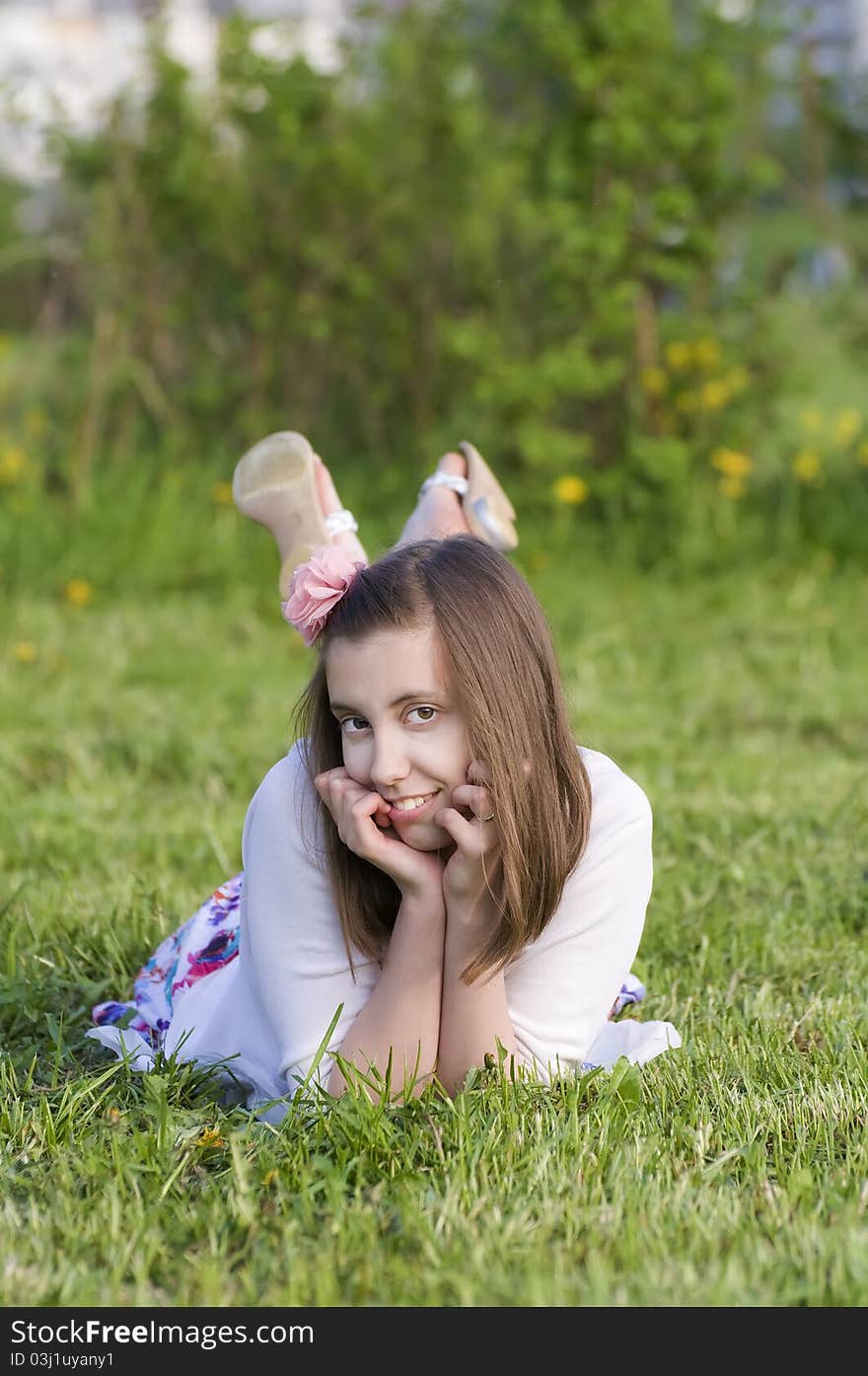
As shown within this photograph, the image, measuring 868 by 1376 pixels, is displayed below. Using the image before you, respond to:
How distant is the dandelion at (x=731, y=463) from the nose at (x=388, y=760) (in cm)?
426

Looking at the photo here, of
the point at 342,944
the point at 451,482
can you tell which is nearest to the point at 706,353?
the point at 451,482

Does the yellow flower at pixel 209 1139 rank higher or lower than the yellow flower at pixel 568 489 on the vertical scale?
lower

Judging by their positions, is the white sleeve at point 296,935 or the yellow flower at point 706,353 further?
the yellow flower at point 706,353

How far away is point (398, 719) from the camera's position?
7.04ft

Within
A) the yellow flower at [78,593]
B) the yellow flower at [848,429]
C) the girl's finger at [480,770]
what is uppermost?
the yellow flower at [848,429]

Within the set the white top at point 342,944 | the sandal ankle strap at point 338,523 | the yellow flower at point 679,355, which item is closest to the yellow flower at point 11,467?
the yellow flower at point 679,355

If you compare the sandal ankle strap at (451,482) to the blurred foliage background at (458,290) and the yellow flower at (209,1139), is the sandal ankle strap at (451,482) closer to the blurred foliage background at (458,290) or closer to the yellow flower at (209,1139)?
the yellow flower at (209,1139)

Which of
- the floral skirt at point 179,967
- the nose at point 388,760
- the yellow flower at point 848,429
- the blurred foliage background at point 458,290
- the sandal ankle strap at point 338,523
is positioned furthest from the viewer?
the yellow flower at point 848,429

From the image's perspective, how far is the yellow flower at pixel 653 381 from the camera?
20.4 ft

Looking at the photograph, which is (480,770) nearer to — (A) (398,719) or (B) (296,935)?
(A) (398,719)

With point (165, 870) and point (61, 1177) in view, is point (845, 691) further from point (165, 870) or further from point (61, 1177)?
point (61, 1177)

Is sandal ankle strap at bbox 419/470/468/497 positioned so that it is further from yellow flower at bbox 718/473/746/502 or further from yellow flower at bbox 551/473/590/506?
yellow flower at bbox 718/473/746/502

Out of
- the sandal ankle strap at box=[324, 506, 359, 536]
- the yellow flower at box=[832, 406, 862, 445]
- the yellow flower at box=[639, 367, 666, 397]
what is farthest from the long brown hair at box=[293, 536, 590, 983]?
the yellow flower at box=[832, 406, 862, 445]

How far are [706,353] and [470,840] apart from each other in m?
4.47
